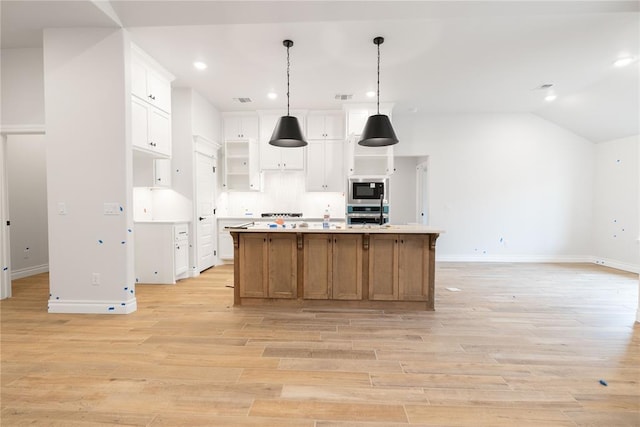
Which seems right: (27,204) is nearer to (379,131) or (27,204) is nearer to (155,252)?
(155,252)

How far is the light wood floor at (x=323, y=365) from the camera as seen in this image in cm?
175

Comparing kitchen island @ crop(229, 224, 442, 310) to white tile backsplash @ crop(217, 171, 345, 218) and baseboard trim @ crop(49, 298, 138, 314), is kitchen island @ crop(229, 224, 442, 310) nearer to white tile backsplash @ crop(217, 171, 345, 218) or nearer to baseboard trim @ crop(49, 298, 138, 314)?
baseboard trim @ crop(49, 298, 138, 314)

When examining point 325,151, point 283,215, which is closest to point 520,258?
point 325,151

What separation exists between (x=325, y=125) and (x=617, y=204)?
18.9ft

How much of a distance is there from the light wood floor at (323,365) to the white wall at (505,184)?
261cm

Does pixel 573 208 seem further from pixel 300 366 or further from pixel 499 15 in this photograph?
pixel 300 366

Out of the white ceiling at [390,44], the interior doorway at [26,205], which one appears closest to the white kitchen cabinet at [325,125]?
the white ceiling at [390,44]

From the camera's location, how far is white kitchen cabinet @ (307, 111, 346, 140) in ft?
20.1

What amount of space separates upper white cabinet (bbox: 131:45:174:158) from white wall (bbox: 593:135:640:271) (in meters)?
7.81

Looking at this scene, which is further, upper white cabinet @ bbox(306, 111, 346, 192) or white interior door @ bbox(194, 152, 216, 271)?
upper white cabinet @ bbox(306, 111, 346, 192)

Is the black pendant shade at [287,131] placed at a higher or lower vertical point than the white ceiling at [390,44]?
lower

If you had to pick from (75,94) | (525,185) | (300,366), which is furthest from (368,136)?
(525,185)

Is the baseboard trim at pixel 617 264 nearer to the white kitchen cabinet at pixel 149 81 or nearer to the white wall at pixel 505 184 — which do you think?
the white wall at pixel 505 184

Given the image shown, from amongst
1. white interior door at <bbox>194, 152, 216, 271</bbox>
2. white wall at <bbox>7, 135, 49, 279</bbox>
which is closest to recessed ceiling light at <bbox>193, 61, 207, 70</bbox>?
white interior door at <bbox>194, 152, 216, 271</bbox>
